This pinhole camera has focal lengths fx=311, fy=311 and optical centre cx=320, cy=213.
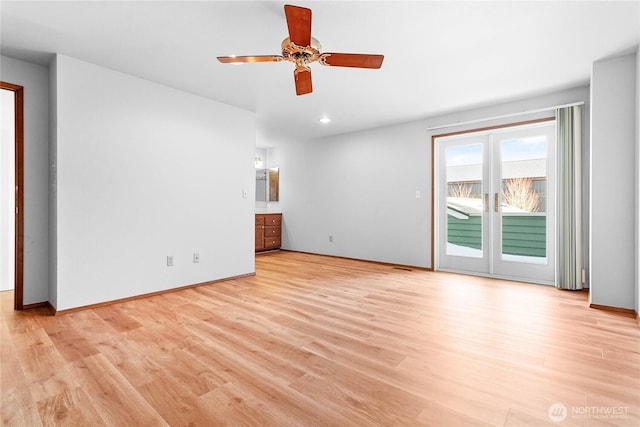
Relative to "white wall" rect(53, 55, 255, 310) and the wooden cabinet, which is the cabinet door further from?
"white wall" rect(53, 55, 255, 310)

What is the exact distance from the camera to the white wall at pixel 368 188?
4.98 meters

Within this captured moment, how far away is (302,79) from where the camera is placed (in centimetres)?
254

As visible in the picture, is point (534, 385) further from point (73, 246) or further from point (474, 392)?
point (73, 246)

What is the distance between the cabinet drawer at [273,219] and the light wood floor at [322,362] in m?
3.63

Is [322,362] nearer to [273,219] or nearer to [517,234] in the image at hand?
[517,234]

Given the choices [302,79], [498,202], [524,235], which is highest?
[302,79]

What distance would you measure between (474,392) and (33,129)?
431cm

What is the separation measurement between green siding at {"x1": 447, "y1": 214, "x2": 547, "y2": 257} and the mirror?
4.37 m

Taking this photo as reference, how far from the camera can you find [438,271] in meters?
4.86

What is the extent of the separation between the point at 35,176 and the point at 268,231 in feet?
14.3

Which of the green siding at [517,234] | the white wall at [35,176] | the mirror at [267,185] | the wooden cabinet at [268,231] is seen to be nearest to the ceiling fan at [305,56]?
the white wall at [35,176]

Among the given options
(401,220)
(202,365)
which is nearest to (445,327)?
(202,365)

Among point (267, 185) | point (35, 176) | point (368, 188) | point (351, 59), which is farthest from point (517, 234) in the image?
→ point (35, 176)

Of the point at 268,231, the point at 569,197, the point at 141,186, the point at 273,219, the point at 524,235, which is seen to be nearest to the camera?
the point at 141,186
